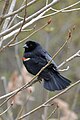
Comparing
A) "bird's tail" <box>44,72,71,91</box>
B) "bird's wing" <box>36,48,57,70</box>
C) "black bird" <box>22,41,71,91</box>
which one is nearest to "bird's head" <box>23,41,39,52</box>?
"black bird" <box>22,41,71,91</box>

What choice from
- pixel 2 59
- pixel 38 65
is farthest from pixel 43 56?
pixel 2 59

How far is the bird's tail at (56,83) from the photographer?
4.23m

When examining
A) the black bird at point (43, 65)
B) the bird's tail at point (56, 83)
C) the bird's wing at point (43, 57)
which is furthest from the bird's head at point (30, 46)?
the bird's tail at point (56, 83)

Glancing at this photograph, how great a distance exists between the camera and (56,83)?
4.32m

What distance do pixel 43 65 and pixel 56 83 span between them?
1.62 ft

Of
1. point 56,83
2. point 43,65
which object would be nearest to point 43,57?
point 43,65

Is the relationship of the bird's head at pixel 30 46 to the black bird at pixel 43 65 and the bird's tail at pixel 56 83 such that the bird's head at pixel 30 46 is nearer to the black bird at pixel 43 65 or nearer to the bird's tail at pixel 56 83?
the black bird at pixel 43 65

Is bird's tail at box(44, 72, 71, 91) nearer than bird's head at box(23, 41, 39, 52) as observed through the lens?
Yes

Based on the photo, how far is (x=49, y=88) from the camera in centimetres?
422

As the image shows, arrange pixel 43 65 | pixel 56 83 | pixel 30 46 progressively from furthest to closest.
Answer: pixel 30 46
pixel 43 65
pixel 56 83

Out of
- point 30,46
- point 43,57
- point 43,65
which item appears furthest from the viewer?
point 30,46

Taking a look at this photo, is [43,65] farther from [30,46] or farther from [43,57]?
[30,46]

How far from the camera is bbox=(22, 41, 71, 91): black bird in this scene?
4281 mm

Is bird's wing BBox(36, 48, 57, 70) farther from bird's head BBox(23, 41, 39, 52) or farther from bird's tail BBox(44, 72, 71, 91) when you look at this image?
bird's head BBox(23, 41, 39, 52)
